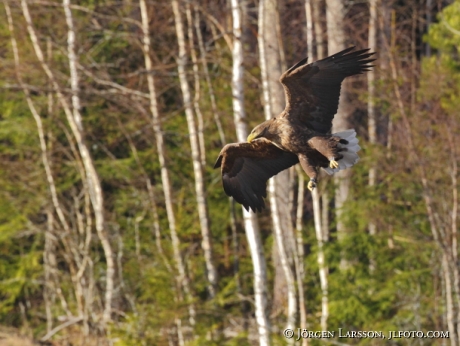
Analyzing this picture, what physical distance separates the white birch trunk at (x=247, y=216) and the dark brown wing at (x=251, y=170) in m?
1.84

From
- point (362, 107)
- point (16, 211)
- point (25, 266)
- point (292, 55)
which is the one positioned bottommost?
point (25, 266)

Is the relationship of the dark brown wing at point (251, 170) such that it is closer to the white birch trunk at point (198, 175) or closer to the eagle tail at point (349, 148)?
the eagle tail at point (349, 148)

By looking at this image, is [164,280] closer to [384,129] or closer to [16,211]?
[16,211]

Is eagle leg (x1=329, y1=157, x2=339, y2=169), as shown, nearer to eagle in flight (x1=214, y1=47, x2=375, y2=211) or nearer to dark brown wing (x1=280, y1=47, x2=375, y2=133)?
eagle in flight (x1=214, y1=47, x2=375, y2=211)

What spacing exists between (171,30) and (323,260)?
4686 mm

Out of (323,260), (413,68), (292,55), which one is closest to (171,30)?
(292,55)

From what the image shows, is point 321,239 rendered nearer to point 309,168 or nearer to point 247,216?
point 247,216

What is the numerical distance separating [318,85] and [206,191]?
5.95m

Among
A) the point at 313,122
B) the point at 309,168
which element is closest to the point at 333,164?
the point at 309,168

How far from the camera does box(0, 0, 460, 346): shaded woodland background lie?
11.3 metres

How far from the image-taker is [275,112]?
39.6 ft

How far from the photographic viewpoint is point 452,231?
10336mm

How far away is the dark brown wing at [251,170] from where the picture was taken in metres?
8.30

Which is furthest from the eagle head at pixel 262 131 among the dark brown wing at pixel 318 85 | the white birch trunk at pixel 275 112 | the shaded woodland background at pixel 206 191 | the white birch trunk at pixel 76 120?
the white birch trunk at pixel 76 120
